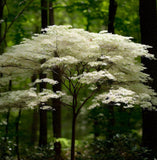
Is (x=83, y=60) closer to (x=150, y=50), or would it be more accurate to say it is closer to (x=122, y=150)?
(x=150, y=50)

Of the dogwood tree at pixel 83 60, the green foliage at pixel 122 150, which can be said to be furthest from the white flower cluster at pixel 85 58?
the green foliage at pixel 122 150

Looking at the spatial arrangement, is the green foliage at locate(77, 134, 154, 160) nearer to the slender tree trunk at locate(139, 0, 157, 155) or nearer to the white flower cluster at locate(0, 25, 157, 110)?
the slender tree trunk at locate(139, 0, 157, 155)

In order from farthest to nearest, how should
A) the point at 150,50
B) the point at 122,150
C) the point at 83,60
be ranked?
the point at 122,150, the point at 150,50, the point at 83,60

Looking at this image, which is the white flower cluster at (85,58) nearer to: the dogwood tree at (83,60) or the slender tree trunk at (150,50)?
the dogwood tree at (83,60)

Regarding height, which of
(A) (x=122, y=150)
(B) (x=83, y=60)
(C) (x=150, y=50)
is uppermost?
(C) (x=150, y=50)

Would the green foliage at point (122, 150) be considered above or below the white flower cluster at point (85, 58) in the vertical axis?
below

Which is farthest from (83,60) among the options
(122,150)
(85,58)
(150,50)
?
(122,150)

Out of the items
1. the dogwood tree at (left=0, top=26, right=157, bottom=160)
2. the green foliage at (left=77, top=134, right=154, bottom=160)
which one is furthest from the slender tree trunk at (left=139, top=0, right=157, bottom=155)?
the dogwood tree at (left=0, top=26, right=157, bottom=160)

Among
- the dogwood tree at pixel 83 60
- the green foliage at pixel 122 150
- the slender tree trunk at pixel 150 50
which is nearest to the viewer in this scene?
the dogwood tree at pixel 83 60

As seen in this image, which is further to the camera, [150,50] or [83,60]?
[150,50]

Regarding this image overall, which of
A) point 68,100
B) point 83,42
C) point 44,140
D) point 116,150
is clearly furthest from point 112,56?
point 44,140

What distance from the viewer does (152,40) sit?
6426 mm

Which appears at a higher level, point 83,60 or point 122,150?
point 83,60

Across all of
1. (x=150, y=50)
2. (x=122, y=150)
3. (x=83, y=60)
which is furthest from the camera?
(x=122, y=150)
